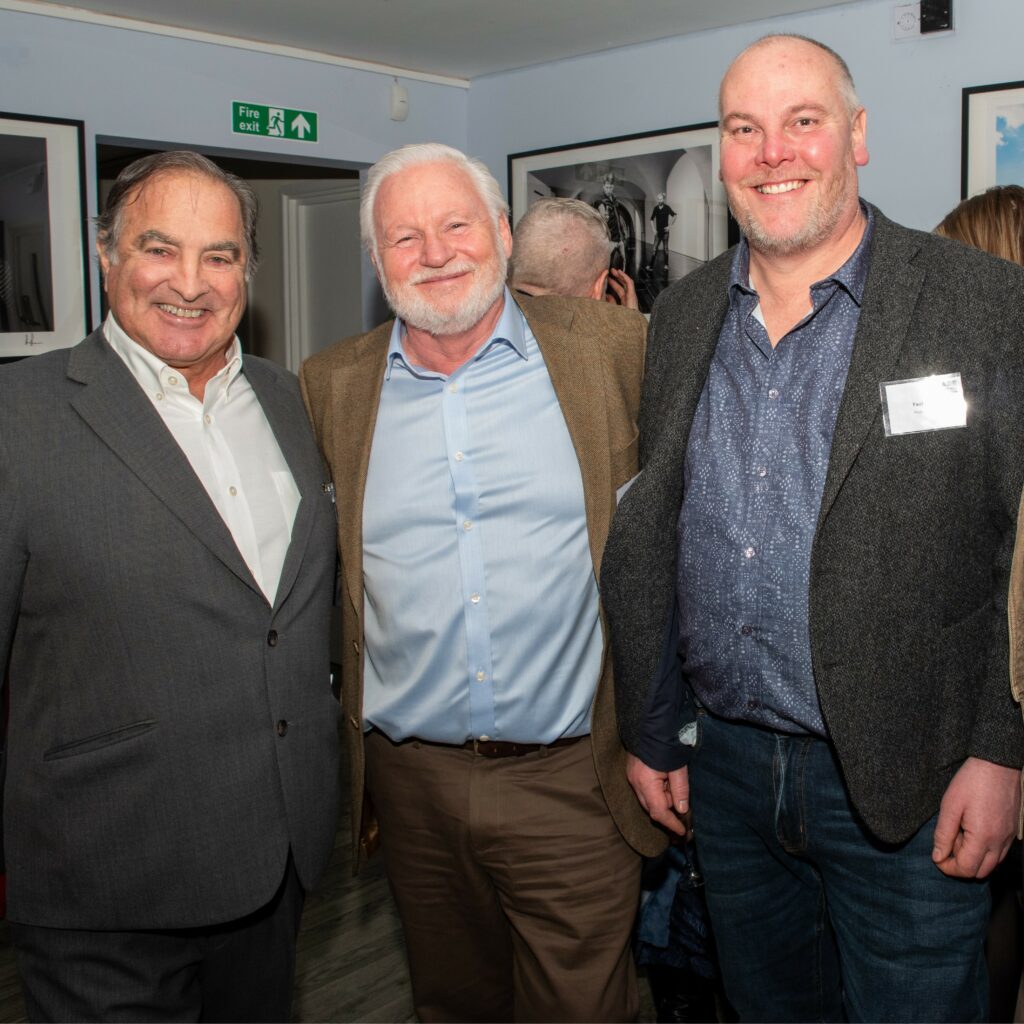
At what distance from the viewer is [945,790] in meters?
1.73

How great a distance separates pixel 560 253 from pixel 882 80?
6.24 feet

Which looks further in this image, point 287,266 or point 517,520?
point 287,266

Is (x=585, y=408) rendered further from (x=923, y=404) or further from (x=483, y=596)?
(x=923, y=404)

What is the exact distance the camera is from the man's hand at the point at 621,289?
4.99 m

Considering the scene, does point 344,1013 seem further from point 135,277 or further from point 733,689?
point 135,277

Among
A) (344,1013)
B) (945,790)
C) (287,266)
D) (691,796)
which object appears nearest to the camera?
(945,790)

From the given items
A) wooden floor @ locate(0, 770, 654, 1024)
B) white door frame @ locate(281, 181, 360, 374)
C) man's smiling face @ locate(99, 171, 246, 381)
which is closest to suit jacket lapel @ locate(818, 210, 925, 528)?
man's smiling face @ locate(99, 171, 246, 381)

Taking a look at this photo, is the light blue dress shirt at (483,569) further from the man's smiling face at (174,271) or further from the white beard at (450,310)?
the man's smiling face at (174,271)

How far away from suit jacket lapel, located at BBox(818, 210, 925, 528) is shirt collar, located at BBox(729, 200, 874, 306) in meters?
0.04

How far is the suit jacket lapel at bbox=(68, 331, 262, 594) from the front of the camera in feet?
5.58

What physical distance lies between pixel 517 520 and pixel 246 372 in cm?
59

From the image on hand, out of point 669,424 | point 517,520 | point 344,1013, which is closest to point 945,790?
point 669,424

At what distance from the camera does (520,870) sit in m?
2.15

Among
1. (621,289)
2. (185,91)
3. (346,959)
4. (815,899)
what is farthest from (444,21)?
(815,899)
